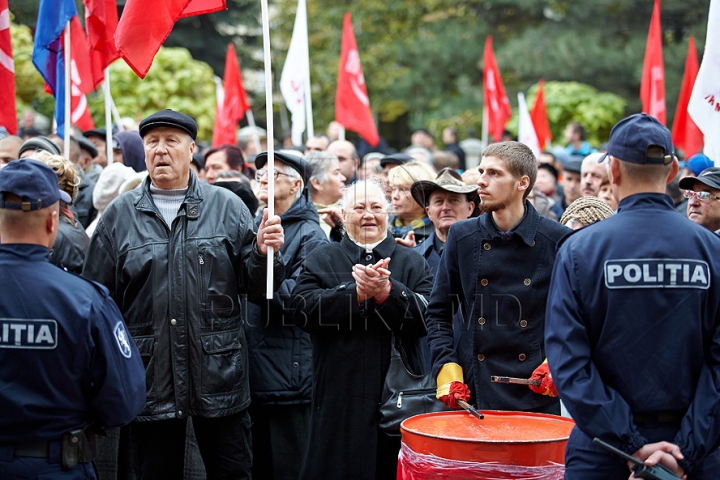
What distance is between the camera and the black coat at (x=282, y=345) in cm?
550

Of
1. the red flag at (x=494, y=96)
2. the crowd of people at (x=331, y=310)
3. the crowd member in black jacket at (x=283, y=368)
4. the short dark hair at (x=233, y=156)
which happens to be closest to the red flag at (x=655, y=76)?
the crowd of people at (x=331, y=310)

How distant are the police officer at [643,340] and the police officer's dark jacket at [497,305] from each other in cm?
107

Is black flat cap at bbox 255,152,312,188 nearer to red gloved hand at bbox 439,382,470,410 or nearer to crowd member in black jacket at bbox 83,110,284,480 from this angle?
crowd member in black jacket at bbox 83,110,284,480

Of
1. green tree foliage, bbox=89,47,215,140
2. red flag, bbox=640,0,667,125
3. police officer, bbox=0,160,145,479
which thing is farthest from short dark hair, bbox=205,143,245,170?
green tree foliage, bbox=89,47,215,140

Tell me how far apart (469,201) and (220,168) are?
10.2 feet

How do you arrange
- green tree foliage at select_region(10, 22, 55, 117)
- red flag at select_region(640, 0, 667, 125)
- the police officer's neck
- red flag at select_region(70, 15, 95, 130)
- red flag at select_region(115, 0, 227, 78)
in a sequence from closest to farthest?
1. the police officer's neck
2. red flag at select_region(115, 0, 227, 78)
3. red flag at select_region(70, 15, 95, 130)
4. red flag at select_region(640, 0, 667, 125)
5. green tree foliage at select_region(10, 22, 55, 117)

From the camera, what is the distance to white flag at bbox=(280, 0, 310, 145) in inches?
425

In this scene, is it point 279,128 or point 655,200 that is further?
point 279,128

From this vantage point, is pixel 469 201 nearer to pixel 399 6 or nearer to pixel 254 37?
pixel 399 6

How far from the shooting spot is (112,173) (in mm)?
6441

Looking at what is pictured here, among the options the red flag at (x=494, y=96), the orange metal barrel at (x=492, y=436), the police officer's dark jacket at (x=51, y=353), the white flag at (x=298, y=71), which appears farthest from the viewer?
the red flag at (x=494, y=96)

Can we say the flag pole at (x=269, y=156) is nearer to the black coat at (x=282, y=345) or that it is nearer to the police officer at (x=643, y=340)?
the black coat at (x=282, y=345)

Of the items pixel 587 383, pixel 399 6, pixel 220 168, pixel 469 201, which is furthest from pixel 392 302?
pixel 399 6

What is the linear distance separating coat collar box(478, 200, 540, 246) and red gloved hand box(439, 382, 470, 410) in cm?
77
